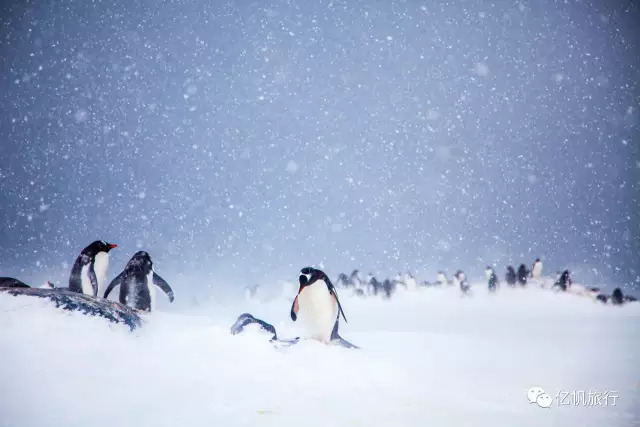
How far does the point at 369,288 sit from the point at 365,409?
11.5m

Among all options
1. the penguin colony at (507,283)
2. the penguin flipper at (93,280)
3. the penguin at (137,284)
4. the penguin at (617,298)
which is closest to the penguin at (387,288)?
the penguin colony at (507,283)

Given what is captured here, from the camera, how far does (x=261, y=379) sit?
3.16 metres

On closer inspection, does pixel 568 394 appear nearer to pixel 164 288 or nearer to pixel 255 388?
pixel 255 388

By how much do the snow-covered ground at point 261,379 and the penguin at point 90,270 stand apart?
6.39ft

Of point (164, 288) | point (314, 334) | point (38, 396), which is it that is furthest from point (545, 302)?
point (38, 396)

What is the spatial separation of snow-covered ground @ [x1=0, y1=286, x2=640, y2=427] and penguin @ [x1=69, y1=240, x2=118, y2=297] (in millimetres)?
1948

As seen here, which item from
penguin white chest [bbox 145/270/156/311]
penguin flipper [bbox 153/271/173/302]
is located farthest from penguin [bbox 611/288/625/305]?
penguin white chest [bbox 145/270/156/311]

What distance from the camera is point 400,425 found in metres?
2.57

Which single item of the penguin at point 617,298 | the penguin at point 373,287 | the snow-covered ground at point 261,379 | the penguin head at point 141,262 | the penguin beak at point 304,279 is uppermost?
the penguin head at point 141,262

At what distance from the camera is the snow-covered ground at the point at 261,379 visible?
246 centimetres

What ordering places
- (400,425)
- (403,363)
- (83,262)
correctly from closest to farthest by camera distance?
(400,425) < (403,363) < (83,262)

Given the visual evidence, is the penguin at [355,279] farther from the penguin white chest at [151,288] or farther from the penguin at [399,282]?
the penguin white chest at [151,288]

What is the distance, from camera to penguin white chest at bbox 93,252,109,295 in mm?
5859

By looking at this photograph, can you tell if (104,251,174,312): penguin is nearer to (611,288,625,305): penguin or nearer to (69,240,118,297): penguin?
(69,240,118,297): penguin
